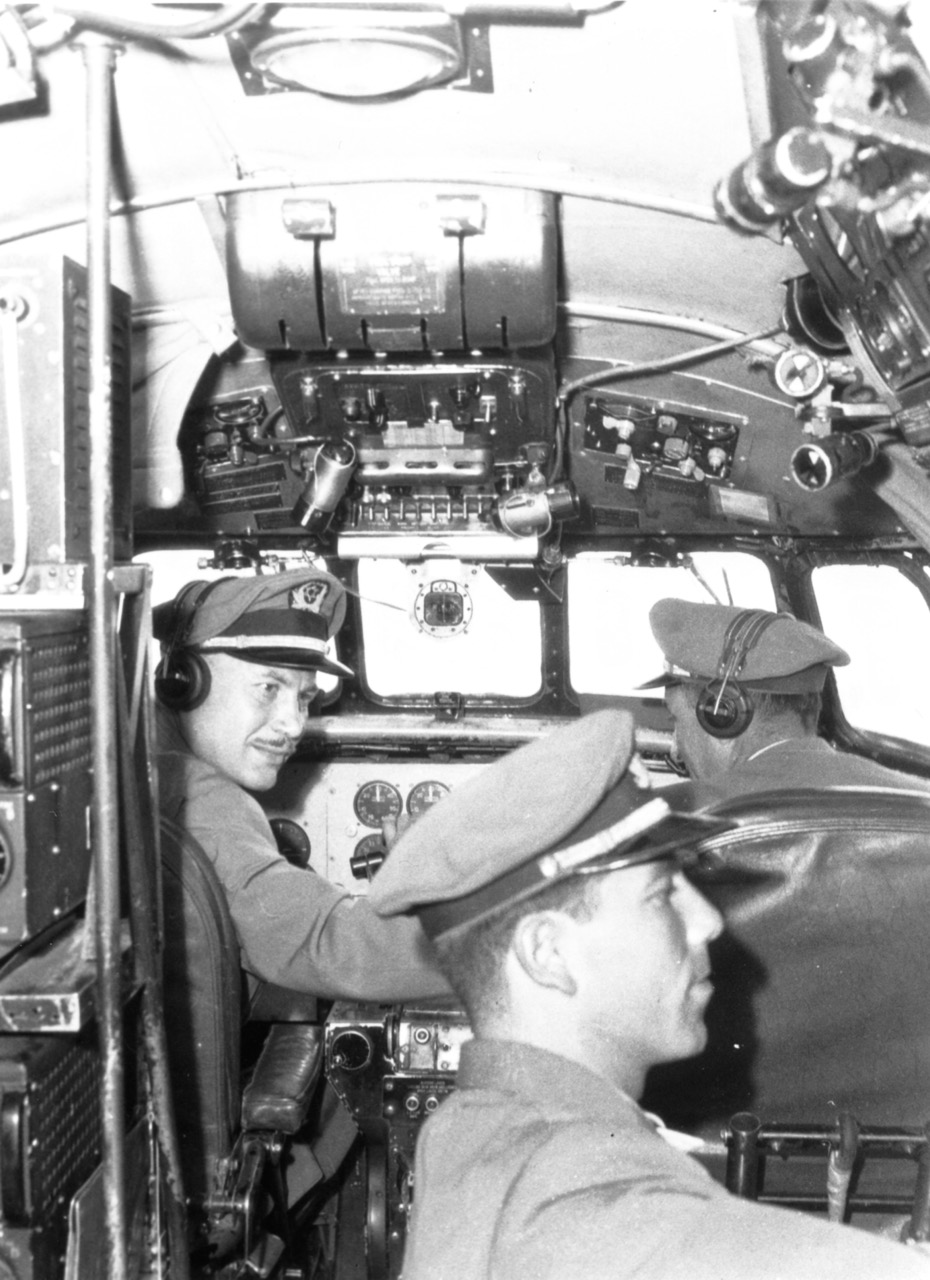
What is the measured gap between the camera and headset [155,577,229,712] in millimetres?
3352

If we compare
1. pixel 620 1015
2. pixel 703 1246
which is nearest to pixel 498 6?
pixel 620 1015

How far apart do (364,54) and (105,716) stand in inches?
44.5

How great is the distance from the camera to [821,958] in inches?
80.8

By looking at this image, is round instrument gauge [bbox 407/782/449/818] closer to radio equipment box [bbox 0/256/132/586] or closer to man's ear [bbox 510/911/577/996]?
radio equipment box [bbox 0/256/132/586]

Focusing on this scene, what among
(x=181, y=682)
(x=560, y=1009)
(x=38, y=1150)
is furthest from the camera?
(x=181, y=682)

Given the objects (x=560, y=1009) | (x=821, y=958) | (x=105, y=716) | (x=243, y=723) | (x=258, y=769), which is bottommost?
(x=821, y=958)

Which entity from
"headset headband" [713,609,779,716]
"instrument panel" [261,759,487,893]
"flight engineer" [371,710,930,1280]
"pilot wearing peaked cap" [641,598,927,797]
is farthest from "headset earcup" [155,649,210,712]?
"instrument panel" [261,759,487,893]

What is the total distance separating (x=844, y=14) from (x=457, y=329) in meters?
1.21

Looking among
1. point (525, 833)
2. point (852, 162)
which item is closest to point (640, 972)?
point (525, 833)

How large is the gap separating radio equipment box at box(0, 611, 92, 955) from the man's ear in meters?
0.74

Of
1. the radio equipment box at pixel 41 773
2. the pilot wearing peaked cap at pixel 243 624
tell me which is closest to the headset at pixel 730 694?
the pilot wearing peaked cap at pixel 243 624

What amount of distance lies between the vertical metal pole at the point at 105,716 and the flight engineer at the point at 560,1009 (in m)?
0.41

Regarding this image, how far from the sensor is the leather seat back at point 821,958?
6.65 feet

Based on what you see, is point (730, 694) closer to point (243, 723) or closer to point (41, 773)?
point (243, 723)
